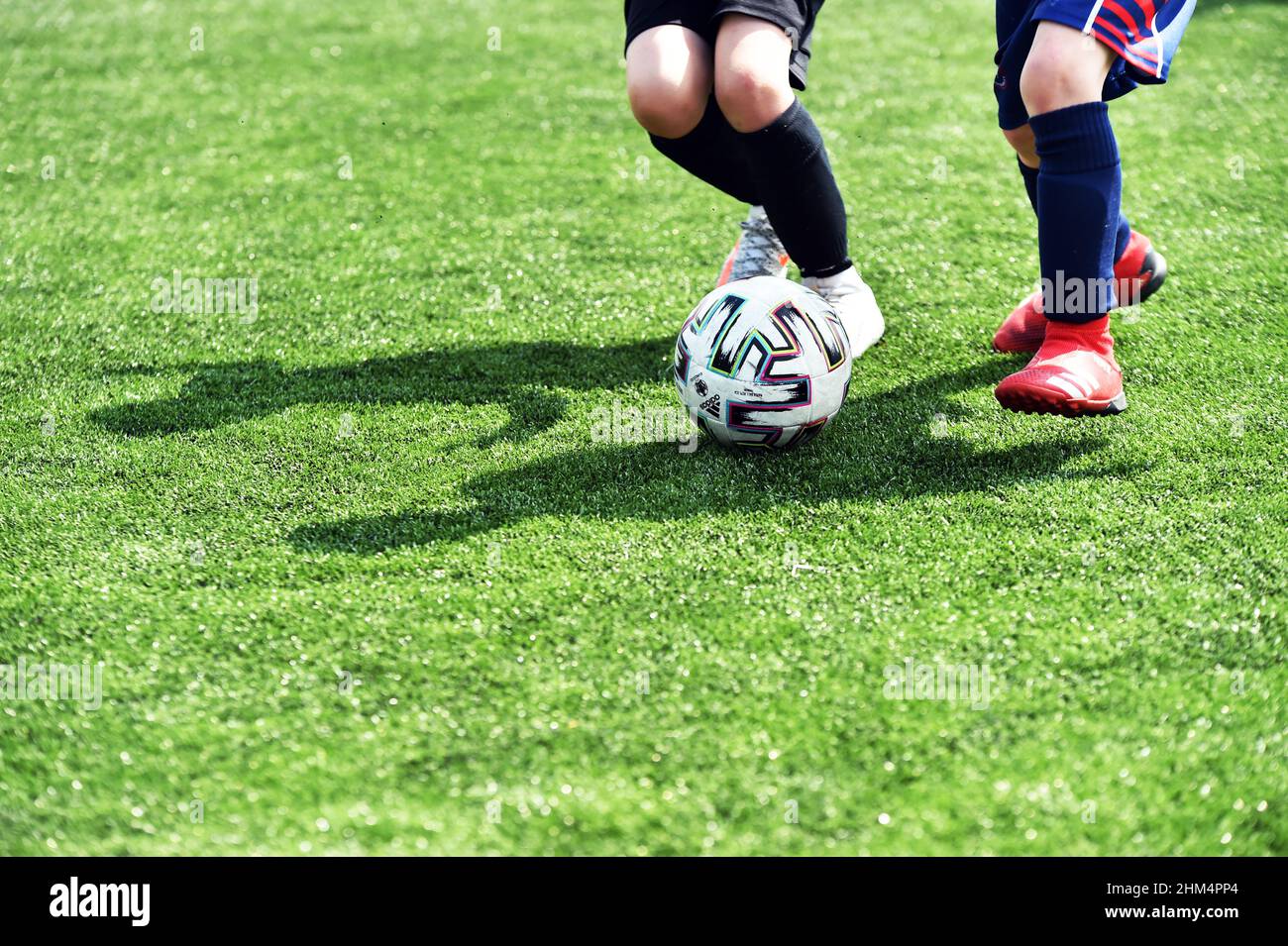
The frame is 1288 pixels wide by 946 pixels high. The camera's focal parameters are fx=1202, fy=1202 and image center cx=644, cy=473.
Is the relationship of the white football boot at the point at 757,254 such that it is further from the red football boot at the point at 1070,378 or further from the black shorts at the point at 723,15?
the red football boot at the point at 1070,378

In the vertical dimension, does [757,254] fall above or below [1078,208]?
below

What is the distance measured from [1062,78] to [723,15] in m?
0.95

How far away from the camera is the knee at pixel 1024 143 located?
3611 millimetres

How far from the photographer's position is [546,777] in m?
2.15

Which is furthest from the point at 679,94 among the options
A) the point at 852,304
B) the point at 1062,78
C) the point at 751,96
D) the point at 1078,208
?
the point at 1078,208

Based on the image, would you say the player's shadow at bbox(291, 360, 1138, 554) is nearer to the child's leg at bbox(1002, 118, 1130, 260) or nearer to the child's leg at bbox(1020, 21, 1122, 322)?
the child's leg at bbox(1020, 21, 1122, 322)

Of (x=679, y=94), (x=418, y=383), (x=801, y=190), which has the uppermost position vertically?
(x=679, y=94)

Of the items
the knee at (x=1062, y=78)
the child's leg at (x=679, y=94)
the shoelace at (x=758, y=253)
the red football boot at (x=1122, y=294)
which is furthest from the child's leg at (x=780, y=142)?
the knee at (x=1062, y=78)

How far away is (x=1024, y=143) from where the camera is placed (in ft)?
12.0

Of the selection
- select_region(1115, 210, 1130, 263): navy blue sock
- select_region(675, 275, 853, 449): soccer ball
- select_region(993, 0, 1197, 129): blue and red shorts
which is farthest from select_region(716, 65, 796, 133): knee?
select_region(1115, 210, 1130, 263): navy blue sock

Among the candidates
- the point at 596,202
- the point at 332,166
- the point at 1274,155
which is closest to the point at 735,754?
the point at 596,202

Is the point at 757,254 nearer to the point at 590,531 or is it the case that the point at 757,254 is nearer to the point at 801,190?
the point at 801,190
